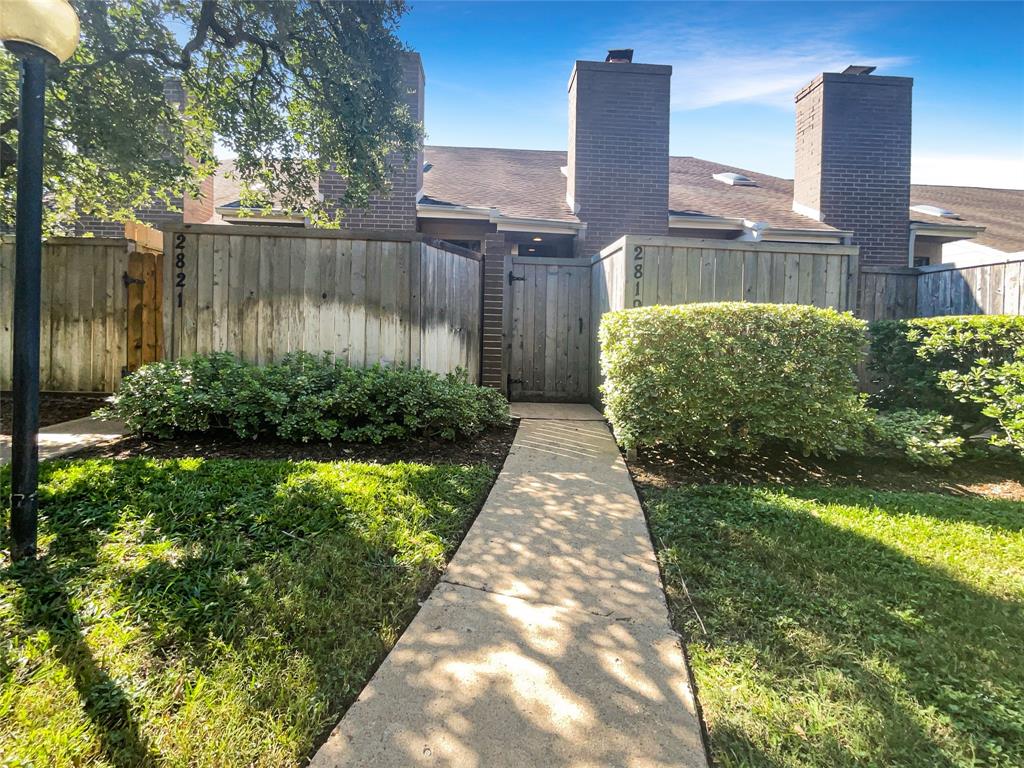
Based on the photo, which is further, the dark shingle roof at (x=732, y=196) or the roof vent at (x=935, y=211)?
the roof vent at (x=935, y=211)

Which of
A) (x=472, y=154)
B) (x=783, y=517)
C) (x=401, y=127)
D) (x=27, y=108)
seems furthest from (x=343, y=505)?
(x=472, y=154)

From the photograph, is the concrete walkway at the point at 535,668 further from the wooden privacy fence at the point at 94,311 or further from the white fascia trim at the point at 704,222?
the white fascia trim at the point at 704,222

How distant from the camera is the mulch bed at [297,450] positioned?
14.3 feet

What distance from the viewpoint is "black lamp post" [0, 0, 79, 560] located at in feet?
7.56

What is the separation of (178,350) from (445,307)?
2.94 meters

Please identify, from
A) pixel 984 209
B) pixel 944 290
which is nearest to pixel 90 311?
pixel 944 290

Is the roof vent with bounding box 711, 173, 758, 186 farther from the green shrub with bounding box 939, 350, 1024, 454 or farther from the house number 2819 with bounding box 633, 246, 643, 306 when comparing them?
the green shrub with bounding box 939, 350, 1024, 454

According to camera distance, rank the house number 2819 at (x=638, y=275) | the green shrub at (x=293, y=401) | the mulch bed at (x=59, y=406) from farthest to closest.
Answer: the house number 2819 at (x=638, y=275), the mulch bed at (x=59, y=406), the green shrub at (x=293, y=401)

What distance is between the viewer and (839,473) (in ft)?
15.0

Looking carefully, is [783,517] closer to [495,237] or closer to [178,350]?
[178,350]

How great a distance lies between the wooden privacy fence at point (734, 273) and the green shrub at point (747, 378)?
1.37 m

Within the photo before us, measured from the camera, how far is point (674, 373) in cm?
450

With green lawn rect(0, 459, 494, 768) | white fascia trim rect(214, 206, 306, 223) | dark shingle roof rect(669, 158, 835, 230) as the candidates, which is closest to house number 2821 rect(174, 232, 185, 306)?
white fascia trim rect(214, 206, 306, 223)

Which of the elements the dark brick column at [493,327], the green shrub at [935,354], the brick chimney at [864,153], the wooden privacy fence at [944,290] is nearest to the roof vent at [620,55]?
the brick chimney at [864,153]
